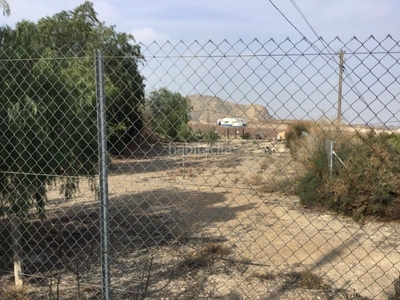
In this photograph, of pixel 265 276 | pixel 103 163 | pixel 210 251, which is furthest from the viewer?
pixel 210 251

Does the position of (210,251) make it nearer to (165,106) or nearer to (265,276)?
(265,276)

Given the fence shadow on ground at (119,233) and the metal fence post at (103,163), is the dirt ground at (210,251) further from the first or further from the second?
the metal fence post at (103,163)

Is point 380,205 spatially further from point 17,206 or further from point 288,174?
point 17,206

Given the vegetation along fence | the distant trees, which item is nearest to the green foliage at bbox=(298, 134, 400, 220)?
the vegetation along fence

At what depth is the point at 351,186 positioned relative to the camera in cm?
819

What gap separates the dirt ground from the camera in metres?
4.14

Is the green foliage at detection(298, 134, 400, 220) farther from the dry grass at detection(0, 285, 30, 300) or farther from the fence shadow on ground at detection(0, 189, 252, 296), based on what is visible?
the dry grass at detection(0, 285, 30, 300)

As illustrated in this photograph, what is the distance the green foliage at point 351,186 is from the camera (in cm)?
755

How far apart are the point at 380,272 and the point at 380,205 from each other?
298 cm

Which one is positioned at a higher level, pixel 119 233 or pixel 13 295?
pixel 13 295

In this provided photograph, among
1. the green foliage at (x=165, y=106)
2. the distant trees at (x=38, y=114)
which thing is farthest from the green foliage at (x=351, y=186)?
the distant trees at (x=38, y=114)

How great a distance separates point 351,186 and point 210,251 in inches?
156

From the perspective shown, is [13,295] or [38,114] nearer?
[13,295]

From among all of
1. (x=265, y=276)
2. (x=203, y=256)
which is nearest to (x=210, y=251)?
(x=203, y=256)
